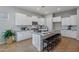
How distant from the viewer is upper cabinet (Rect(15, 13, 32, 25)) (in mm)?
1925

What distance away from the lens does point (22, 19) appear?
206 cm

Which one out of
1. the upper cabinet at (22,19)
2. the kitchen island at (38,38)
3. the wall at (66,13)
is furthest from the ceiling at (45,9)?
the kitchen island at (38,38)

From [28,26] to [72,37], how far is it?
124cm

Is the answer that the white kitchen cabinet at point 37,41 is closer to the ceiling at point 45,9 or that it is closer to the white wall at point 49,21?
the white wall at point 49,21

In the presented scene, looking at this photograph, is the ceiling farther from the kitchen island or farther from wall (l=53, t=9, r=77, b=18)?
the kitchen island

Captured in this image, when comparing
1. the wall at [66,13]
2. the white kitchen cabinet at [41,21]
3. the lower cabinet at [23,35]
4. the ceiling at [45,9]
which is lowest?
the lower cabinet at [23,35]

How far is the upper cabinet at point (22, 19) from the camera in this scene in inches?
75.8

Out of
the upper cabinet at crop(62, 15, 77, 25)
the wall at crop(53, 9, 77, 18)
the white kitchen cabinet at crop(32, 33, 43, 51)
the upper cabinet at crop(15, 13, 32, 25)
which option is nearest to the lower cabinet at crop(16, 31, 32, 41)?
the white kitchen cabinet at crop(32, 33, 43, 51)

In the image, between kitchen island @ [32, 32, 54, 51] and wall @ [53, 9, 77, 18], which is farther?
kitchen island @ [32, 32, 54, 51]

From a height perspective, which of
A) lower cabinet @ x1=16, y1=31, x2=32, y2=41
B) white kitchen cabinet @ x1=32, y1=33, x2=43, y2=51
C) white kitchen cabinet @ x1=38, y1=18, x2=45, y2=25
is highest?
white kitchen cabinet @ x1=38, y1=18, x2=45, y2=25

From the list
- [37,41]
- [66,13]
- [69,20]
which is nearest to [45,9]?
[66,13]

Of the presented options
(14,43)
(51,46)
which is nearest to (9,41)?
(14,43)

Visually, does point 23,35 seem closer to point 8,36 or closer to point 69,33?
point 8,36

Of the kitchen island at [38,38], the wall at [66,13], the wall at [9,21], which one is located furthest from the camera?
the kitchen island at [38,38]
